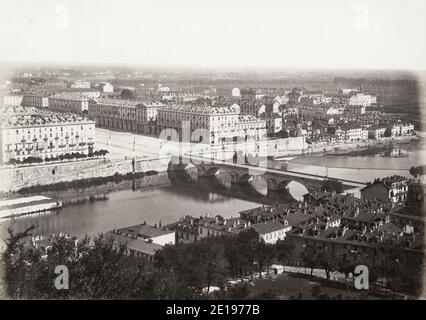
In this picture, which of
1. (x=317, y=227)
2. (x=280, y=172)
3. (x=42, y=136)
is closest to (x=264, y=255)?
(x=317, y=227)

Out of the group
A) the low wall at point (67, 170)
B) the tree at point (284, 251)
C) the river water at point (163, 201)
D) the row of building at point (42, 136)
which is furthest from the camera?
the row of building at point (42, 136)

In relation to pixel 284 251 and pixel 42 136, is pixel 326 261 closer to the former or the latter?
pixel 284 251

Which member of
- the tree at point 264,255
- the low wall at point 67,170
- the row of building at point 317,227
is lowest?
the low wall at point 67,170

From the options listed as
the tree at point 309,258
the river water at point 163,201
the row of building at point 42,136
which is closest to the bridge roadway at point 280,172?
the river water at point 163,201

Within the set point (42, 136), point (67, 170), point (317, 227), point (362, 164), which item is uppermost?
point (42, 136)

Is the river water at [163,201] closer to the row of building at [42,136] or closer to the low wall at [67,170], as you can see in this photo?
the low wall at [67,170]

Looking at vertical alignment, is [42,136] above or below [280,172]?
above

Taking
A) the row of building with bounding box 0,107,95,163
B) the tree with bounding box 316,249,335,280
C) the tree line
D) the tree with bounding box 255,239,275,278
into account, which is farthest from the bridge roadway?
the tree with bounding box 255,239,275,278
